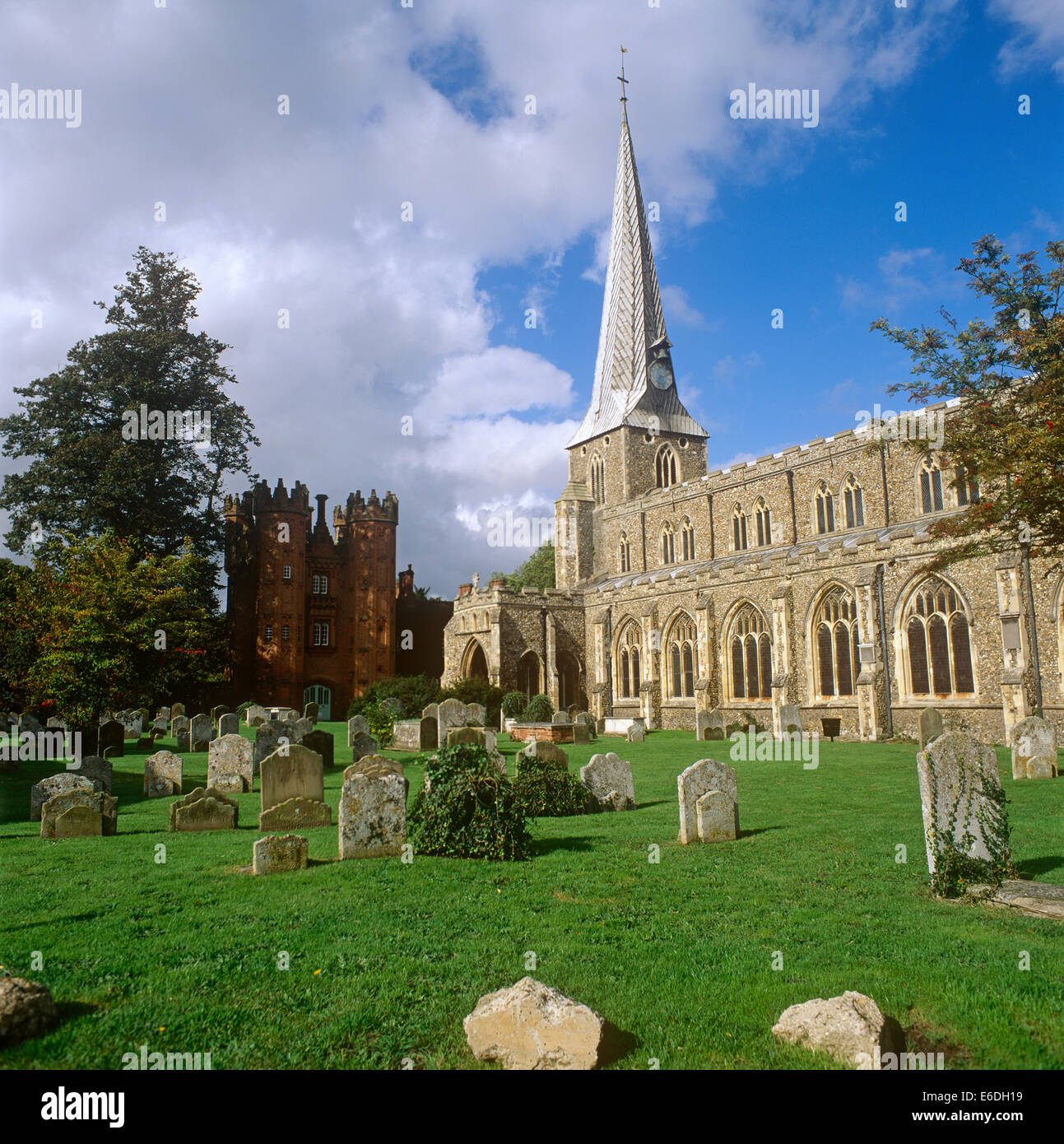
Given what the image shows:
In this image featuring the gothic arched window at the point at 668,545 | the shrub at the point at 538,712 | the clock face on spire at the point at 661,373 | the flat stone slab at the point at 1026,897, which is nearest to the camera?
the flat stone slab at the point at 1026,897

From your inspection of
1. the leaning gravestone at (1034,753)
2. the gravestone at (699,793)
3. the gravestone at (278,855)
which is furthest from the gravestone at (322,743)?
the leaning gravestone at (1034,753)

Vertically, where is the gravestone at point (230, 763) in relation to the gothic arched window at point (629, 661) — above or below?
below

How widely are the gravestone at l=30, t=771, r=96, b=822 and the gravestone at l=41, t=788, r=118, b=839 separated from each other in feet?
0.42

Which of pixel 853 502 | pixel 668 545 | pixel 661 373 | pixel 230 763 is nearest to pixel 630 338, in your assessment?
pixel 661 373

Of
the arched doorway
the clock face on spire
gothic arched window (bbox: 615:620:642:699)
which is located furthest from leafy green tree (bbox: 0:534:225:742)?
the clock face on spire

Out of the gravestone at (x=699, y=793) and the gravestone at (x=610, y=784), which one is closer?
the gravestone at (x=699, y=793)

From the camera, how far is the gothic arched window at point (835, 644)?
23.7m

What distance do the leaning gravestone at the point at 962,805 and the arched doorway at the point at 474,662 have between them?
29596 mm

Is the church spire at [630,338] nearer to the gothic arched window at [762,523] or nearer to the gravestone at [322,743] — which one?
the gothic arched window at [762,523]

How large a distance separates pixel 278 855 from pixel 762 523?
91.0 feet

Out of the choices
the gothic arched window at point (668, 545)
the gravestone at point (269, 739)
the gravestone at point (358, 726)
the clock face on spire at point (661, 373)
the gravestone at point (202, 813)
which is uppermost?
the clock face on spire at point (661, 373)

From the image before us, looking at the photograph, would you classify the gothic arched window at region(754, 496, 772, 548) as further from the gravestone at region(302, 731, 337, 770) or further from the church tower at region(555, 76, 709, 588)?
the gravestone at region(302, 731, 337, 770)

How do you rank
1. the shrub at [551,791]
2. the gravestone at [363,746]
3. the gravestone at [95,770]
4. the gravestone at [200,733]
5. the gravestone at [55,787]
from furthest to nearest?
the gravestone at [200,733]
the gravestone at [363,746]
the gravestone at [95,770]
the shrub at [551,791]
the gravestone at [55,787]

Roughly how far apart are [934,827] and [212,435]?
112 feet
